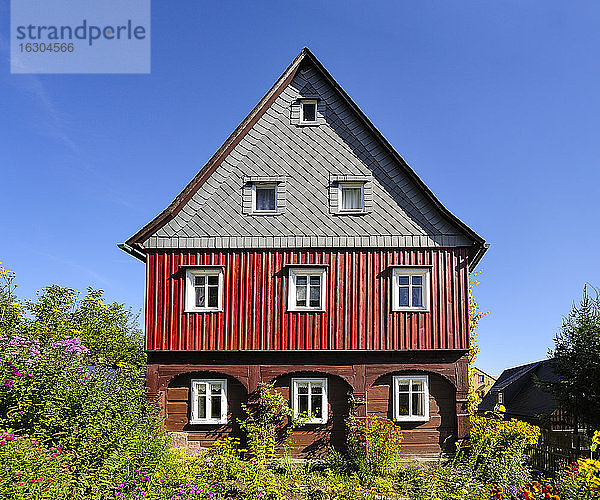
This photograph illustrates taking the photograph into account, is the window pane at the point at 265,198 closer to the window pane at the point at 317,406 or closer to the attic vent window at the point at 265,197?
the attic vent window at the point at 265,197

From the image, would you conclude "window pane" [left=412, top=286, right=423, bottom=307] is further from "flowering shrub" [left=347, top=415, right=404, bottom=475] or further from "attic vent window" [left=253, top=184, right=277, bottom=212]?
"attic vent window" [left=253, top=184, right=277, bottom=212]

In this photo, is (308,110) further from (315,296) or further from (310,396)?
(310,396)

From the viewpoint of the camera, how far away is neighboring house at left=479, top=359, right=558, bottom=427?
31328mm

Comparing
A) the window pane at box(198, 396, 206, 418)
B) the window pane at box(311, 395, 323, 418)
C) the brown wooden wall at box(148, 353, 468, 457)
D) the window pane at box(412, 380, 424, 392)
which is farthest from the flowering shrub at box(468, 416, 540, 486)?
the window pane at box(198, 396, 206, 418)

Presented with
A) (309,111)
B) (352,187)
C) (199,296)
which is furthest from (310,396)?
(309,111)

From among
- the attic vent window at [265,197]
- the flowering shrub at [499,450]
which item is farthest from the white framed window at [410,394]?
the attic vent window at [265,197]

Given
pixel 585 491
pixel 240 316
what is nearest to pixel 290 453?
pixel 240 316

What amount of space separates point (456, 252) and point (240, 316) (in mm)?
6494

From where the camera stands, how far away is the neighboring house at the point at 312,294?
17359mm

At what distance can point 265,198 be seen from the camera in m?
18.4

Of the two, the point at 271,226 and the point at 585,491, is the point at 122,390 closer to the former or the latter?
the point at 271,226

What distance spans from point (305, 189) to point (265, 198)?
4.02ft

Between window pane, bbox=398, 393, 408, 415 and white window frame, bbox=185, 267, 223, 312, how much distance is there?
5697 millimetres

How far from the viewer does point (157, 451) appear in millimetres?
13969
